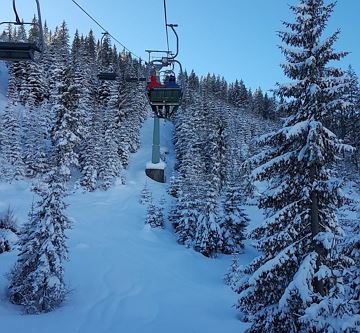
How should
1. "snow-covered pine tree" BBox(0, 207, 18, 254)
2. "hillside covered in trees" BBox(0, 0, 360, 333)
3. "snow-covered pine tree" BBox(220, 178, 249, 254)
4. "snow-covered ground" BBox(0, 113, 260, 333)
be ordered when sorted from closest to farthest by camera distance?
1. "hillside covered in trees" BBox(0, 0, 360, 333)
2. "snow-covered ground" BBox(0, 113, 260, 333)
3. "snow-covered pine tree" BBox(0, 207, 18, 254)
4. "snow-covered pine tree" BBox(220, 178, 249, 254)

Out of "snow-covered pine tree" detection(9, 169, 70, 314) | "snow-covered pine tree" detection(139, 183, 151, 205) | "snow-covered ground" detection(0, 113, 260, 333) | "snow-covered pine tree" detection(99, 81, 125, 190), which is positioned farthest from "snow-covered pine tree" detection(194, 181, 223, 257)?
"snow-covered pine tree" detection(9, 169, 70, 314)

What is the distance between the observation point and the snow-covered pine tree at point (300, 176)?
10.6 metres

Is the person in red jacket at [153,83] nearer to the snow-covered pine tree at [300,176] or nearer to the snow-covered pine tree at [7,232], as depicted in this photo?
the snow-covered pine tree at [300,176]

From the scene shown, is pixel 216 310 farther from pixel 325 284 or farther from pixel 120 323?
pixel 325 284

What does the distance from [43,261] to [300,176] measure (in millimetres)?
11132

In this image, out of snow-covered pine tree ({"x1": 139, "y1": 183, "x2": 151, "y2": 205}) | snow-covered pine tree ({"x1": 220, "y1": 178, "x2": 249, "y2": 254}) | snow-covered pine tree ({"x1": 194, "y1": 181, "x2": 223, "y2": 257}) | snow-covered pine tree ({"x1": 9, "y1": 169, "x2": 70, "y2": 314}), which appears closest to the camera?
snow-covered pine tree ({"x1": 9, "y1": 169, "x2": 70, "y2": 314})

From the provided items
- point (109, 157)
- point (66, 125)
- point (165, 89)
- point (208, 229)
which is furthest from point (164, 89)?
Answer: point (109, 157)

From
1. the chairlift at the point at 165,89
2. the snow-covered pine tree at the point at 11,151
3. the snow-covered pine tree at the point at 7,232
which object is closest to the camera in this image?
the chairlift at the point at 165,89

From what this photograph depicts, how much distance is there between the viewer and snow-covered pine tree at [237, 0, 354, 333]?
10633mm

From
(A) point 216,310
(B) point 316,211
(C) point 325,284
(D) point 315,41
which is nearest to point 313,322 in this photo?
(C) point 325,284

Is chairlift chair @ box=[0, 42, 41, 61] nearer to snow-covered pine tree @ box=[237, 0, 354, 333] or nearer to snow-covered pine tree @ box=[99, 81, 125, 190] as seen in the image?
snow-covered pine tree @ box=[237, 0, 354, 333]

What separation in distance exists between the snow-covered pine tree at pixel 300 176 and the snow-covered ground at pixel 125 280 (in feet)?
19.4

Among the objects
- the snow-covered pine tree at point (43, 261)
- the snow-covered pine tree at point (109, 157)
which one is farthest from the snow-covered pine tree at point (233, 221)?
the snow-covered pine tree at point (43, 261)

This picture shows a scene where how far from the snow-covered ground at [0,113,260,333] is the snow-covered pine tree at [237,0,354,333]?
233 inches
